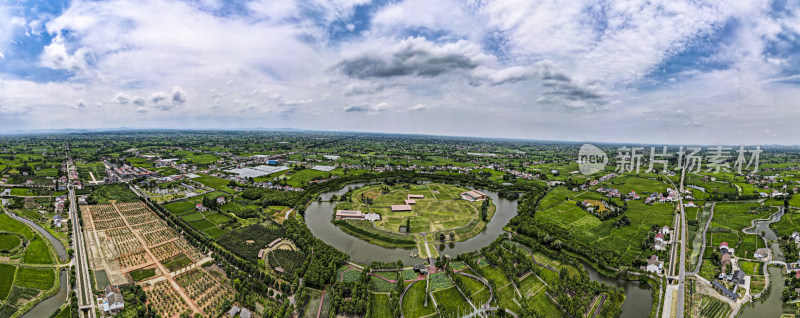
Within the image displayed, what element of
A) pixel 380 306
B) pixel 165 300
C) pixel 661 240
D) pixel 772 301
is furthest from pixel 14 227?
pixel 772 301

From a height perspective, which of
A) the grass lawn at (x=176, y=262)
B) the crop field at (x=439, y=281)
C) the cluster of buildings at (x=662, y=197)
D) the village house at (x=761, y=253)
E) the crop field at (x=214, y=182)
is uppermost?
the cluster of buildings at (x=662, y=197)

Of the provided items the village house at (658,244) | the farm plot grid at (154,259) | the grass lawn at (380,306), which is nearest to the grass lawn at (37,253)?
the farm plot grid at (154,259)

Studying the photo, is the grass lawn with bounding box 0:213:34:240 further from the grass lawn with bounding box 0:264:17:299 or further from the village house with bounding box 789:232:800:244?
the village house with bounding box 789:232:800:244

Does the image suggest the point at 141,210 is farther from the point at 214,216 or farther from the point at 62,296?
the point at 62,296

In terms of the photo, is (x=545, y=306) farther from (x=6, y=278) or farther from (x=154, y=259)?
(x=6, y=278)

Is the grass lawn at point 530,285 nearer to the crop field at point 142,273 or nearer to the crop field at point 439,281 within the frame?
the crop field at point 439,281

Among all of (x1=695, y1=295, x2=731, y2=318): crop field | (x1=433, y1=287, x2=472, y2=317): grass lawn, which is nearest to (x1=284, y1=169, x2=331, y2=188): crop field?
(x1=433, y1=287, x2=472, y2=317): grass lawn

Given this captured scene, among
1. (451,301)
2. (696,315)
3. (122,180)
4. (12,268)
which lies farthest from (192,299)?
(122,180)
